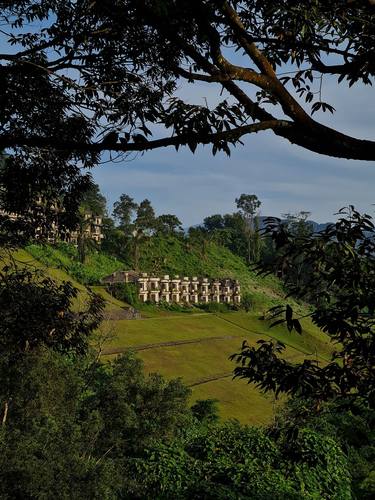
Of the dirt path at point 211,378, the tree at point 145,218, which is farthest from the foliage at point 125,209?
the dirt path at point 211,378

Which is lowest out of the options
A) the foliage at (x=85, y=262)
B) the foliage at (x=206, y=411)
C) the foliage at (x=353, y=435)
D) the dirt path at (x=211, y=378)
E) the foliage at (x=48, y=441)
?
the dirt path at (x=211, y=378)

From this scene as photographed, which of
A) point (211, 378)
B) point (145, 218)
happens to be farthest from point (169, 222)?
point (211, 378)

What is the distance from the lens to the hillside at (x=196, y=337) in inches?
1544

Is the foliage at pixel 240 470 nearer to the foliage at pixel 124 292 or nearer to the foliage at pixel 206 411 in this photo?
the foliage at pixel 206 411

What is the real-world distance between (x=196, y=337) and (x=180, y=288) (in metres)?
20.9

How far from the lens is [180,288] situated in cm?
7506

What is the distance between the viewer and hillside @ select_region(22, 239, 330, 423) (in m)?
39.2

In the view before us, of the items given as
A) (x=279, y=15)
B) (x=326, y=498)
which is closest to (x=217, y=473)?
(x=326, y=498)

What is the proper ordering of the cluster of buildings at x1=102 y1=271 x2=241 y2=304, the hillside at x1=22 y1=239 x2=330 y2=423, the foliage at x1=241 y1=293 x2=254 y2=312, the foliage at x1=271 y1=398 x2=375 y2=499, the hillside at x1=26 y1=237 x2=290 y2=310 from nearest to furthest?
the foliage at x1=271 y1=398 x2=375 y2=499 < the hillside at x1=22 y1=239 x2=330 y2=423 < the cluster of buildings at x1=102 y1=271 x2=241 y2=304 < the hillside at x1=26 y1=237 x2=290 y2=310 < the foliage at x1=241 y1=293 x2=254 y2=312

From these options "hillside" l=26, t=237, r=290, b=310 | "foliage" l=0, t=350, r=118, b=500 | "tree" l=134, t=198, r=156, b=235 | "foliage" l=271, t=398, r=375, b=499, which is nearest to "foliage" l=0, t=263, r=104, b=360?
"foliage" l=0, t=350, r=118, b=500

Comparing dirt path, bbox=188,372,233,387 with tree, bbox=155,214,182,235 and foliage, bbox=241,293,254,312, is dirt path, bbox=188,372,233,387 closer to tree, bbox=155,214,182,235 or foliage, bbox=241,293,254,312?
foliage, bbox=241,293,254,312

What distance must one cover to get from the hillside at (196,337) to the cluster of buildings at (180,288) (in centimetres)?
272

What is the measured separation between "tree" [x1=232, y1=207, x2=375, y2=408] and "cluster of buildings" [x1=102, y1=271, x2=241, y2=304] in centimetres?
6262

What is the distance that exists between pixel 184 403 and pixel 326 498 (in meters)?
12.2
